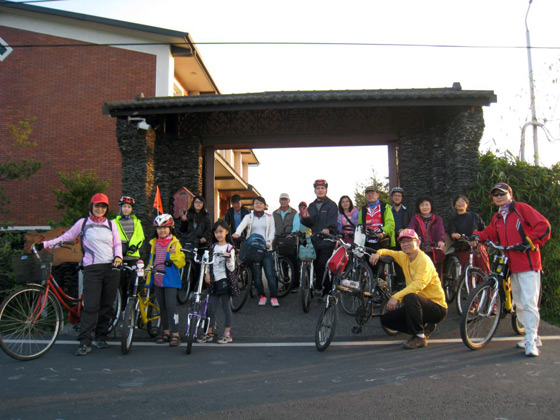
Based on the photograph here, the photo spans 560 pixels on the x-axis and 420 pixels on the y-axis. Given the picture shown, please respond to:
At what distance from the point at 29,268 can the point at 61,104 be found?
13535mm

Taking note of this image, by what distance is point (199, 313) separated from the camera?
20.0 feet

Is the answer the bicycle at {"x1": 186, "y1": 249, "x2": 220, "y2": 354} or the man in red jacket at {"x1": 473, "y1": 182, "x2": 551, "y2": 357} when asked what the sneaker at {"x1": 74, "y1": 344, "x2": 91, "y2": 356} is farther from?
the man in red jacket at {"x1": 473, "y1": 182, "x2": 551, "y2": 357}

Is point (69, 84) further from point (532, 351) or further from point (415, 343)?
point (532, 351)

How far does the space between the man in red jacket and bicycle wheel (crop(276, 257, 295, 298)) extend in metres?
4.13

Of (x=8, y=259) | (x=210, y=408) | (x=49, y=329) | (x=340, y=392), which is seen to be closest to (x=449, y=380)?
(x=340, y=392)

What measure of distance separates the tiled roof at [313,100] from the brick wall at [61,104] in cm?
736

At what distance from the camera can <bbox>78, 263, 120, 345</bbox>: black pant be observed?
19.6 ft

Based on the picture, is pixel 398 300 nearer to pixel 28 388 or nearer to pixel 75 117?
pixel 28 388

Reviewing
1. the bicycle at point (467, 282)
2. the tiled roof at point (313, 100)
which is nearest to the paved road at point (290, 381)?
the bicycle at point (467, 282)

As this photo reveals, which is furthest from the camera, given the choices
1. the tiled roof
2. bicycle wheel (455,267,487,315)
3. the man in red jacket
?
the tiled roof

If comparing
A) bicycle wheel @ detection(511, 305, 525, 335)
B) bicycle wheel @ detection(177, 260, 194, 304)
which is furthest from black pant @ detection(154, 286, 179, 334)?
bicycle wheel @ detection(511, 305, 525, 335)

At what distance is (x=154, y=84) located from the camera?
17.7m

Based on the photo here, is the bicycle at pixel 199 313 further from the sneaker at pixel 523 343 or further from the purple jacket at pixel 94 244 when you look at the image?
the sneaker at pixel 523 343

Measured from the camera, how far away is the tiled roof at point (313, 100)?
9727 millimetres
